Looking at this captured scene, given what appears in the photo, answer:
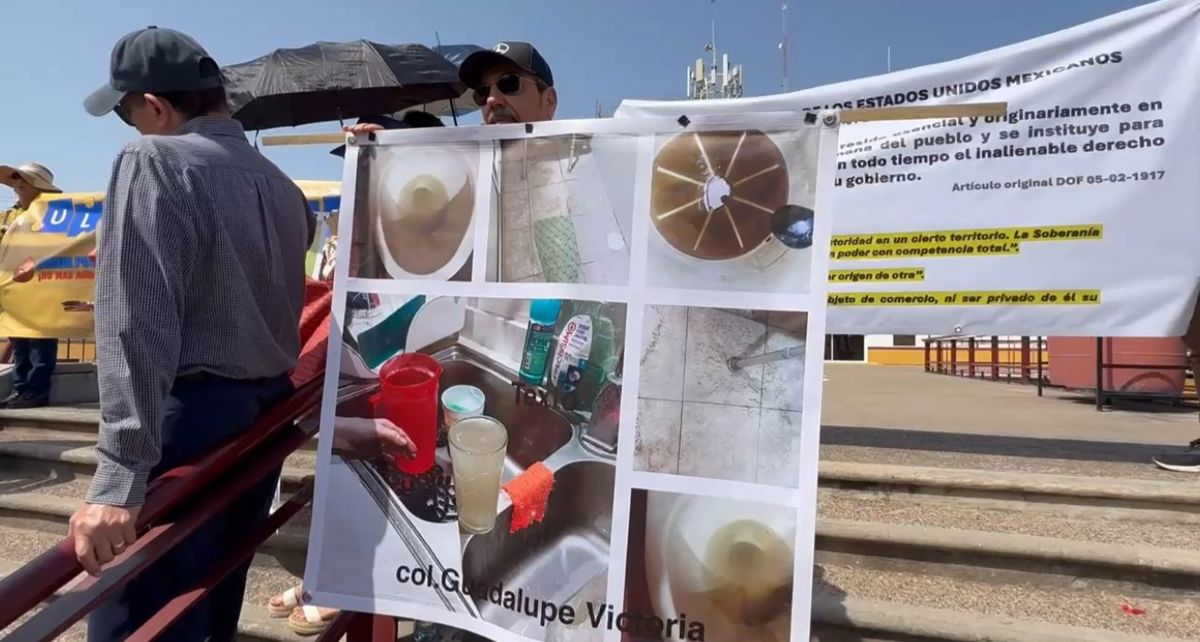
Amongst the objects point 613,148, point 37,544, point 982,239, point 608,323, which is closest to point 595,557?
point 608,323

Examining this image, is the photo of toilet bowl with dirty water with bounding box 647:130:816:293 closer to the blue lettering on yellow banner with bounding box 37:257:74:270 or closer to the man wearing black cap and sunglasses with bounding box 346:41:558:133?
the man wearing black cap and sunglasses with bounding box 346:41:558:133

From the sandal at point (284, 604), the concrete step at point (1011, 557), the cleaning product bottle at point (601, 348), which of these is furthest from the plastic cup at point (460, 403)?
the concrete step at point (1011, 557)

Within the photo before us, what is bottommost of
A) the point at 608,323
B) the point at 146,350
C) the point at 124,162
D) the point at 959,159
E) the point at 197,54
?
the point at 146,350

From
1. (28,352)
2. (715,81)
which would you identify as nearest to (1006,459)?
(28,352)

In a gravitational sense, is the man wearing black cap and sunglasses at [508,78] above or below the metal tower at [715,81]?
below

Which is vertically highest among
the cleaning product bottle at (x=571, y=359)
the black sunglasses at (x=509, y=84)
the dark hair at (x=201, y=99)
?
the black sunglasses at (x=509, y=84)

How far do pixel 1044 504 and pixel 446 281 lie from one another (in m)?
2.66

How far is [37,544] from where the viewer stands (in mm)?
3316

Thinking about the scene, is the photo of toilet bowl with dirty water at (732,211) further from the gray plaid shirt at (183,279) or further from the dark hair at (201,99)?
the dark hair at (201,99)

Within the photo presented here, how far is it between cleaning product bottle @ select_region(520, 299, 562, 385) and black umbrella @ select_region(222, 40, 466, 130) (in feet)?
14.9

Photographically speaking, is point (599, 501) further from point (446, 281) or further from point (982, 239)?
point (982, 239)

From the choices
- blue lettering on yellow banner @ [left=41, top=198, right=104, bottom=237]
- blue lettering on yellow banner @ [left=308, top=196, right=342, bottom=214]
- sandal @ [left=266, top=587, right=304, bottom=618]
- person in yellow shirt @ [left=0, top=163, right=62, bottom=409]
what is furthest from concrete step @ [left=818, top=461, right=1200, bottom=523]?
person in yellow shirt @ [left=0, top=163, right=62, bottom=409]

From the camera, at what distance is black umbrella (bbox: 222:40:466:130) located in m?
5.60

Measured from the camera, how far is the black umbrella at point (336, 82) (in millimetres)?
5598
